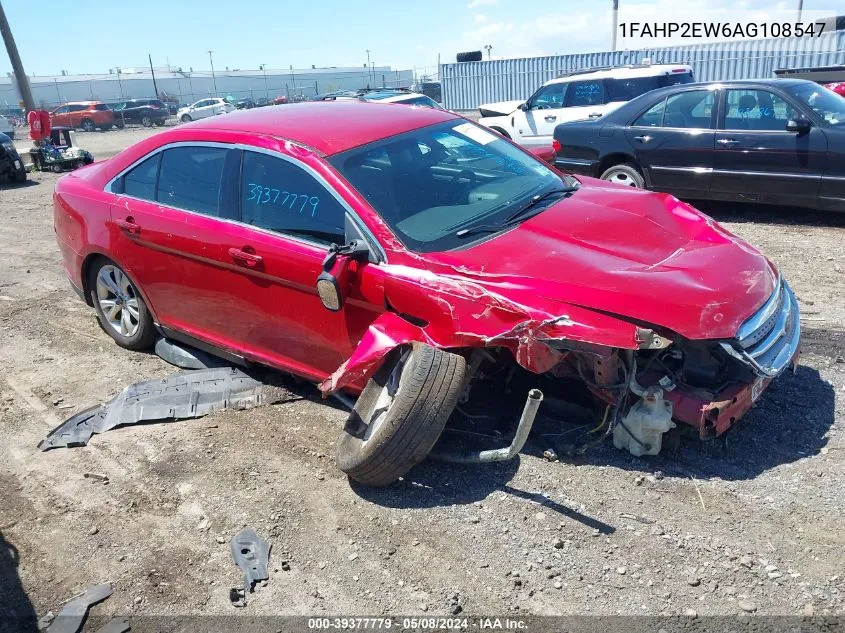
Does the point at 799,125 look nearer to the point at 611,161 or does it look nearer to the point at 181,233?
the point at 611,161

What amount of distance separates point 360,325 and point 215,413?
134 centimetres

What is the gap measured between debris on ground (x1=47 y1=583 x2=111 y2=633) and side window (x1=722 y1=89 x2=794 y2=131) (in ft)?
24.5

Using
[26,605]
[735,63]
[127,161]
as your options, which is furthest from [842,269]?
[735,63]

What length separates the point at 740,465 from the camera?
3514mm

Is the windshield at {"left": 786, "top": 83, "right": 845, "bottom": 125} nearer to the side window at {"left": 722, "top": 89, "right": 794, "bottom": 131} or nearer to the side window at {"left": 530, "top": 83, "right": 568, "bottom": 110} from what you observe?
the side window at {"left": 722, "top": 89, "right": 794, "bottom": 131}

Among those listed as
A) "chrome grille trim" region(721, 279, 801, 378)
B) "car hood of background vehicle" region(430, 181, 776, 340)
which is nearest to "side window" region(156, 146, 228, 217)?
"car hood of background vehicle" region(430, 181, 776, 340)

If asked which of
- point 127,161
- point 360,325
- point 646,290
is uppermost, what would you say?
point 127,161

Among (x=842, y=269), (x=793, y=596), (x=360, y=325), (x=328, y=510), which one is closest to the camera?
(x=793, y=596)

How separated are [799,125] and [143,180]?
6.32m

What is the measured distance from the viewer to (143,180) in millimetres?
4824

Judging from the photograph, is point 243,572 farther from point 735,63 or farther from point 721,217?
point 735,63

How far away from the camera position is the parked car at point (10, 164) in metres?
15.2

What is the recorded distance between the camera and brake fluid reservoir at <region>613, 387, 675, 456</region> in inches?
132

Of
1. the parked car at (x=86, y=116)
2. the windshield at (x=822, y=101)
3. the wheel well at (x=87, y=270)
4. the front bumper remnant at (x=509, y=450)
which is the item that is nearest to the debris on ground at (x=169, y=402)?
the wheel well at (x=87, y=270)
